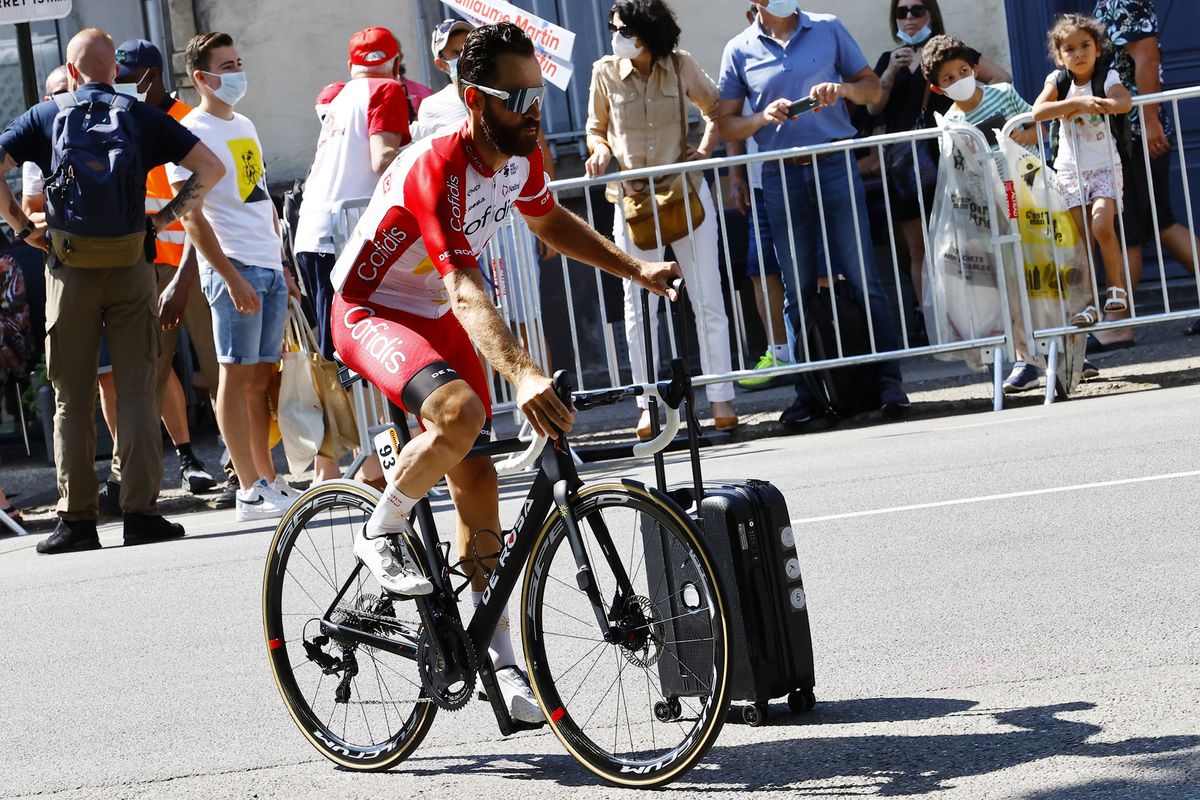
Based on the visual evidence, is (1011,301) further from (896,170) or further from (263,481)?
(263,481)

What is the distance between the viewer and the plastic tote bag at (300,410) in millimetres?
9305

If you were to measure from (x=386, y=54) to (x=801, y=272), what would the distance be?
281 centimetres

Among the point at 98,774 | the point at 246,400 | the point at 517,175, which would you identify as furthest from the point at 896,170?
the point at 98,774

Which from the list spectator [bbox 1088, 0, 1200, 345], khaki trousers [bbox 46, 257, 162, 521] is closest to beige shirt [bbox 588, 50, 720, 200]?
spectator [bbox 1088, 0, 1200, 345]

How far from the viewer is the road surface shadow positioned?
13.8 feet

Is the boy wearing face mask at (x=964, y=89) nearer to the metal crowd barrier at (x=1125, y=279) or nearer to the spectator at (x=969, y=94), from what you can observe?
the spectator at (x=969, y=94)

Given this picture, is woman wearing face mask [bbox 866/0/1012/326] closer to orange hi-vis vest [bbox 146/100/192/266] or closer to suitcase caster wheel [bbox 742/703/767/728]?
orange hi-vis vest [bbox 146/100/192/266]

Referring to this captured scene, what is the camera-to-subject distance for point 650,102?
10297mm

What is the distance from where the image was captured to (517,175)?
4.81m

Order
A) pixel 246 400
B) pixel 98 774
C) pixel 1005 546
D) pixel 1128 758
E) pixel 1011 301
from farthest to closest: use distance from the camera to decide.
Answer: pixel 1011 301 < pixel 246 400 < pixel 1005 546 < pixel 98 774 < pixel 1128 758

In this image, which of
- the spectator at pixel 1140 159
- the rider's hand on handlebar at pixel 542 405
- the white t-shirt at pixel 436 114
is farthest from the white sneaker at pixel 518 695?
the spectator at pixel 1140 159

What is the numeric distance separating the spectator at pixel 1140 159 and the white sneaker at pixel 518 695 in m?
6.52

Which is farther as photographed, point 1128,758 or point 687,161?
point 687,161

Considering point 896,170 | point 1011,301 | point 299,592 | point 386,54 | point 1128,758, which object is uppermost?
point 386,54
